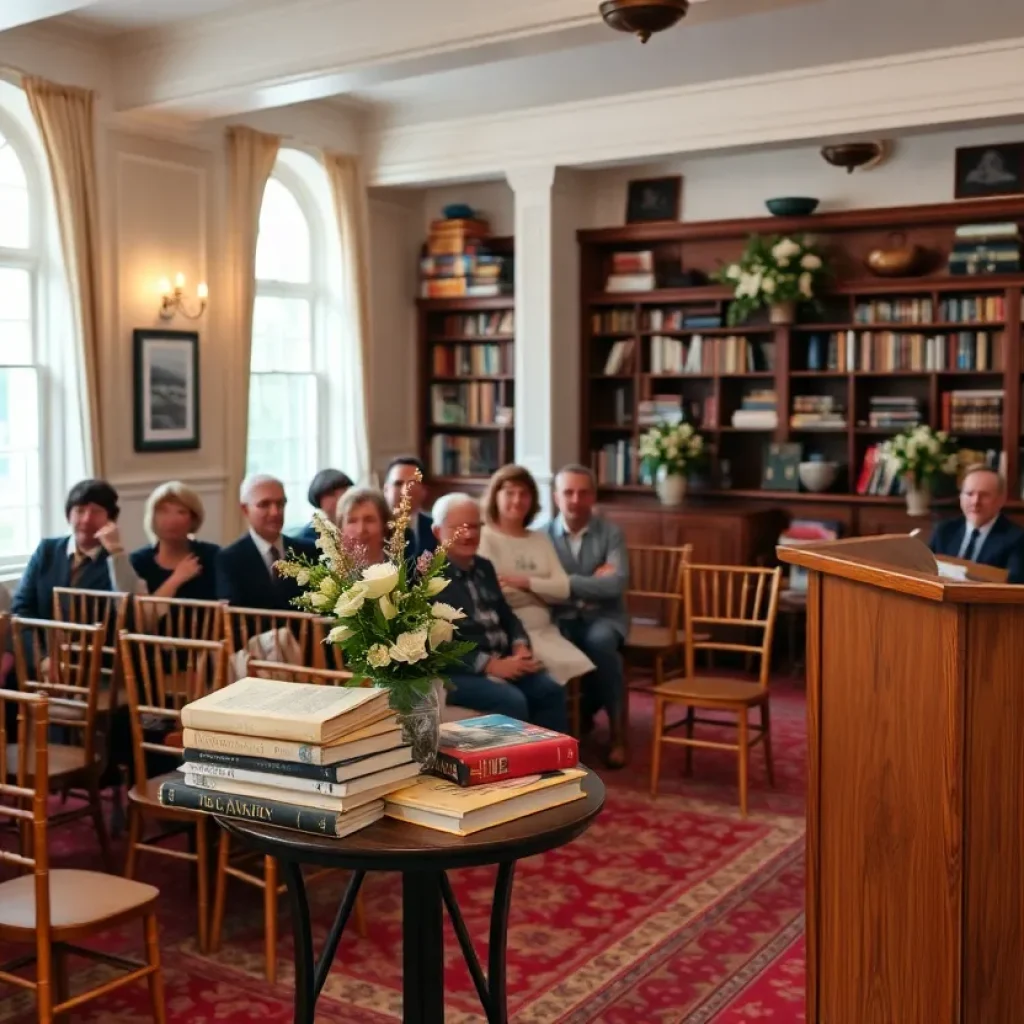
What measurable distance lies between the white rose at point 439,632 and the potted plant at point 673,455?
5.66m

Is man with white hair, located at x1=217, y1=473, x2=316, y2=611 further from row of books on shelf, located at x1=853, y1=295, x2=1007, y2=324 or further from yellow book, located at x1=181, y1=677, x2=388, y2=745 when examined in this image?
row of books on shelf, located at x1=853, y1=295, x2=1007, y2=324

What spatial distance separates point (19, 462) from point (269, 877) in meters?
3.86

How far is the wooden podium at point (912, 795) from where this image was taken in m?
2.29

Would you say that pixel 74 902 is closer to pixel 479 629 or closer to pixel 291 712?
pixel 291 712

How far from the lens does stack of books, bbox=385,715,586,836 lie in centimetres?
231

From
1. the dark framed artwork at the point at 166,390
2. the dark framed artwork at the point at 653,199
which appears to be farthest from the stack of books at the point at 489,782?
the dark framed artwork at the point at 653,199

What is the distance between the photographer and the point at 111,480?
23.0ft

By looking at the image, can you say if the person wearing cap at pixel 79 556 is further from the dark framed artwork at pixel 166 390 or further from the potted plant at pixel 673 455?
the potted plant at pixel 673 455

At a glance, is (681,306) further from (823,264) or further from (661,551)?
(661,551)

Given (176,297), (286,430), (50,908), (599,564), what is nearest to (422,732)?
(50,908)

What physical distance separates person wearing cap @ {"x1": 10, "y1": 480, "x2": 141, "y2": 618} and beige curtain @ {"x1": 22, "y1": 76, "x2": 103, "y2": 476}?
58.5 inches

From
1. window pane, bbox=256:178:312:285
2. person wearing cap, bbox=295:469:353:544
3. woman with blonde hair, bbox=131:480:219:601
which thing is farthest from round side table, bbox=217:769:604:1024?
window pane, bbox=256:178:312:285

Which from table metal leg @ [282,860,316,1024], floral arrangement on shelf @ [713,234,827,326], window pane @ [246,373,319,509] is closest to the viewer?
table metal leg @ [282,860,316,1024]

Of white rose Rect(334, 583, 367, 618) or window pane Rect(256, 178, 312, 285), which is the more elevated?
window pane Rect(256, 178, 312, 285)
